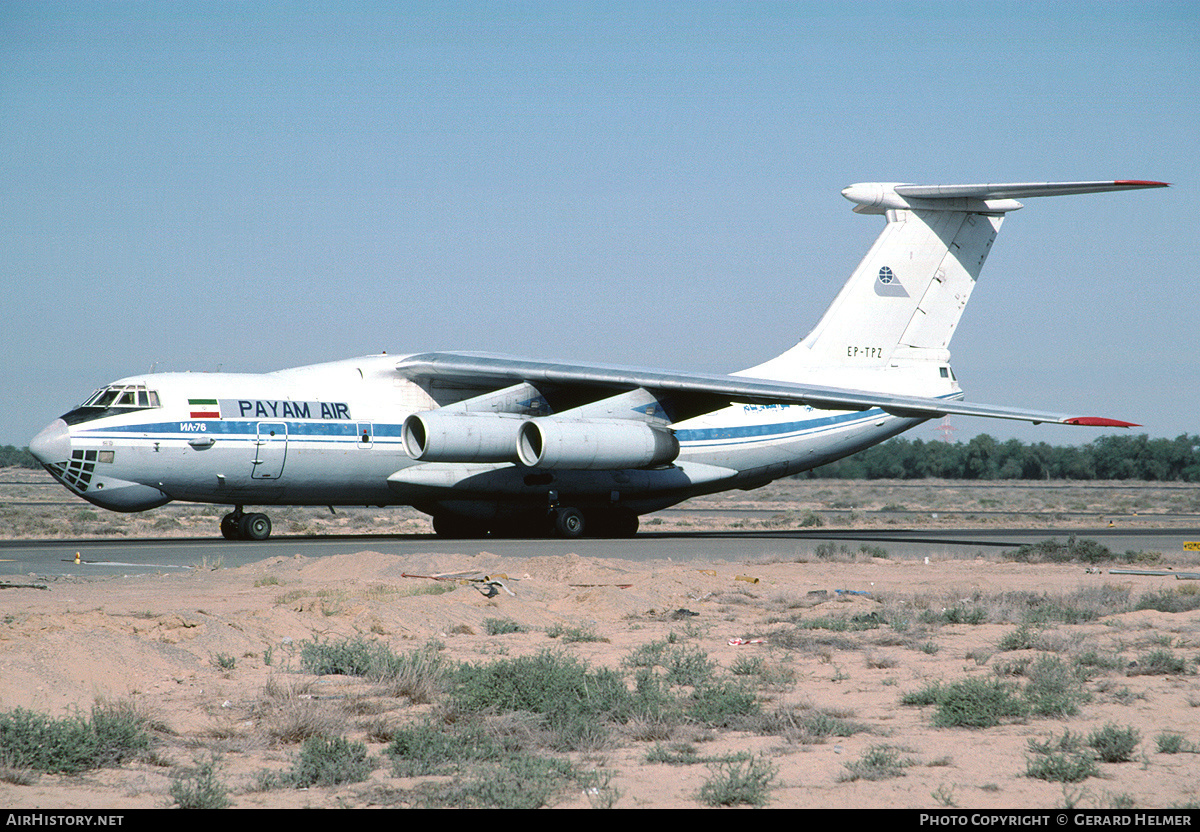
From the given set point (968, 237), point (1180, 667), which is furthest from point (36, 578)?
point (968, 237)

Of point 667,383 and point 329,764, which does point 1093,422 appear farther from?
point 329,764

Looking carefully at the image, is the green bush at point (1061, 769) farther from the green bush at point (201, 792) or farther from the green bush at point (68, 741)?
the green bush at point (68, 741)

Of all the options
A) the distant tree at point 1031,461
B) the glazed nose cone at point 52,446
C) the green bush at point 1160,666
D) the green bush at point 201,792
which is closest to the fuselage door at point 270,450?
the glazed nose cone at point 52,446

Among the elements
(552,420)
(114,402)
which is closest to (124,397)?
(114,402)

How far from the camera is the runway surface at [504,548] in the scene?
45.8 ft

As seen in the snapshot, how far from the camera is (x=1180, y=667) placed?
7219mm

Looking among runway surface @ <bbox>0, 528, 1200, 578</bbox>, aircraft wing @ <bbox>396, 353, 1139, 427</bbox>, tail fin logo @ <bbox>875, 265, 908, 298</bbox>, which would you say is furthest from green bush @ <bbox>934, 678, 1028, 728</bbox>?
tail fin logo @ <bbox>875, 265, 908, 298</bbox>

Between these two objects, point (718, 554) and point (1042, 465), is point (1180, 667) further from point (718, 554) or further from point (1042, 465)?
point (1042, 465)

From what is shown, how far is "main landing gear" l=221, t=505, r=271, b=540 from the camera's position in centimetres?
1838

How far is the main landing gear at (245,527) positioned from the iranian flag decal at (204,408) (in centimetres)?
189

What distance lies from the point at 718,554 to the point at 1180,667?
361 inches

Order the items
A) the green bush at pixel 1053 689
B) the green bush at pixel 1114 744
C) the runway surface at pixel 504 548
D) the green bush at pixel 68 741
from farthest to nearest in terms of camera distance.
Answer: the runway surface at pixel 504 548 → the green bush at pixel 1053 689 → the green bush at pixel 1114 744 → the green bush at pixel 68 741

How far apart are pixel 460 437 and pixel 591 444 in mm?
2067
